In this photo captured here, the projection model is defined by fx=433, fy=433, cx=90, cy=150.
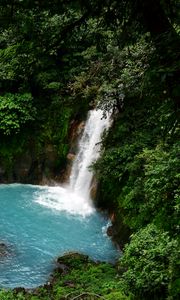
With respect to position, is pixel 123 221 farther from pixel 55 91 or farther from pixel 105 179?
pixel 55 91

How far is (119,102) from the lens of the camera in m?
12.6

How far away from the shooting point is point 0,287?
358 inches

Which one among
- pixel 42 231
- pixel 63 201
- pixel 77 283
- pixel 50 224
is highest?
pixel 63 201

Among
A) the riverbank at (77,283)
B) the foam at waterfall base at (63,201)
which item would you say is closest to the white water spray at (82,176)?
the foam at waterfall base at (63,201)

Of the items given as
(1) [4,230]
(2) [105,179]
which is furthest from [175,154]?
(1) [4,230]

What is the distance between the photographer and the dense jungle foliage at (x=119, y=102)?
3.62 meters

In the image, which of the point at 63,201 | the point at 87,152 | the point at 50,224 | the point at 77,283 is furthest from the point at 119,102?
the point at 77,283

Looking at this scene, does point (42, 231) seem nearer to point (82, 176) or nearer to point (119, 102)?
point (82, 176)

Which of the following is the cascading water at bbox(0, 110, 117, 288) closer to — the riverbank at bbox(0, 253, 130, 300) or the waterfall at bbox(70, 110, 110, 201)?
the waterfall at bbox(70, 110, 110, 201)

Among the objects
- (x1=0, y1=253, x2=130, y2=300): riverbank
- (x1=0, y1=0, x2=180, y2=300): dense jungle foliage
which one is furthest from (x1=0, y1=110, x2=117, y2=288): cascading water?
(x1=0, y1=0, x2=180, y2=300): dense jungle foliage

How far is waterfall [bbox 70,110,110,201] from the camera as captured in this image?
14688mm

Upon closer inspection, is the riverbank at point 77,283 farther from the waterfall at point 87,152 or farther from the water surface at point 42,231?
the waterfall at point 87,152

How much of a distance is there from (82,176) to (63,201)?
1214mm

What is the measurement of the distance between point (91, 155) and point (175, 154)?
34.2 feet
